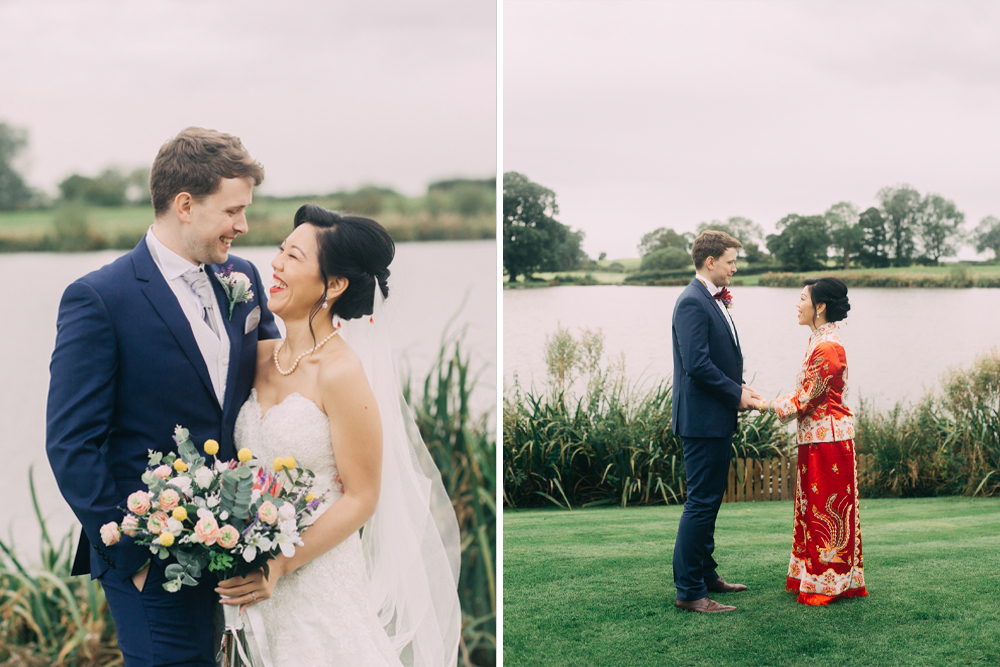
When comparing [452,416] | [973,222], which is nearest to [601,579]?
[452,416]

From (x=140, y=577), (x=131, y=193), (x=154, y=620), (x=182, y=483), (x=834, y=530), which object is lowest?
(x=834, y=530)

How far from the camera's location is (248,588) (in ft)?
6.88

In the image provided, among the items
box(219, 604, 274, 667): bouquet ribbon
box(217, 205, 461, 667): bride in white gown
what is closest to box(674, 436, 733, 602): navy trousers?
box(217, 205, 461, 667): bride in white gown

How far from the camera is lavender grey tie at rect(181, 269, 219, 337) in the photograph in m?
2.25

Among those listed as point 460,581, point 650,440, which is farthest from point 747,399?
point 650,440

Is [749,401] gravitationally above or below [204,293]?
below

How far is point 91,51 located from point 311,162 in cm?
114

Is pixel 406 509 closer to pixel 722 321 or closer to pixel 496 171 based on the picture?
pixel 722 321

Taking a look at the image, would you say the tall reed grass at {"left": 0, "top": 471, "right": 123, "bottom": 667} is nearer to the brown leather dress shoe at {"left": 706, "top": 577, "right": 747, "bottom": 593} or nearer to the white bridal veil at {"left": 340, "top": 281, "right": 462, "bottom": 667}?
the white bridal veil at {"left": 340, "top": 281, "right": 462, "bottom": 667}

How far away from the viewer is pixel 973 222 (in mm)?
5629

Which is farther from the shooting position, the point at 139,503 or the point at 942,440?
the point at 942,440

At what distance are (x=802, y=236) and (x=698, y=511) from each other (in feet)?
10.1

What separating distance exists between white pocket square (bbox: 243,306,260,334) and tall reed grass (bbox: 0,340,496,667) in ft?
3.83

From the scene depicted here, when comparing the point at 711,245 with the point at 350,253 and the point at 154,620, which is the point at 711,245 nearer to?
the point at 350,253
